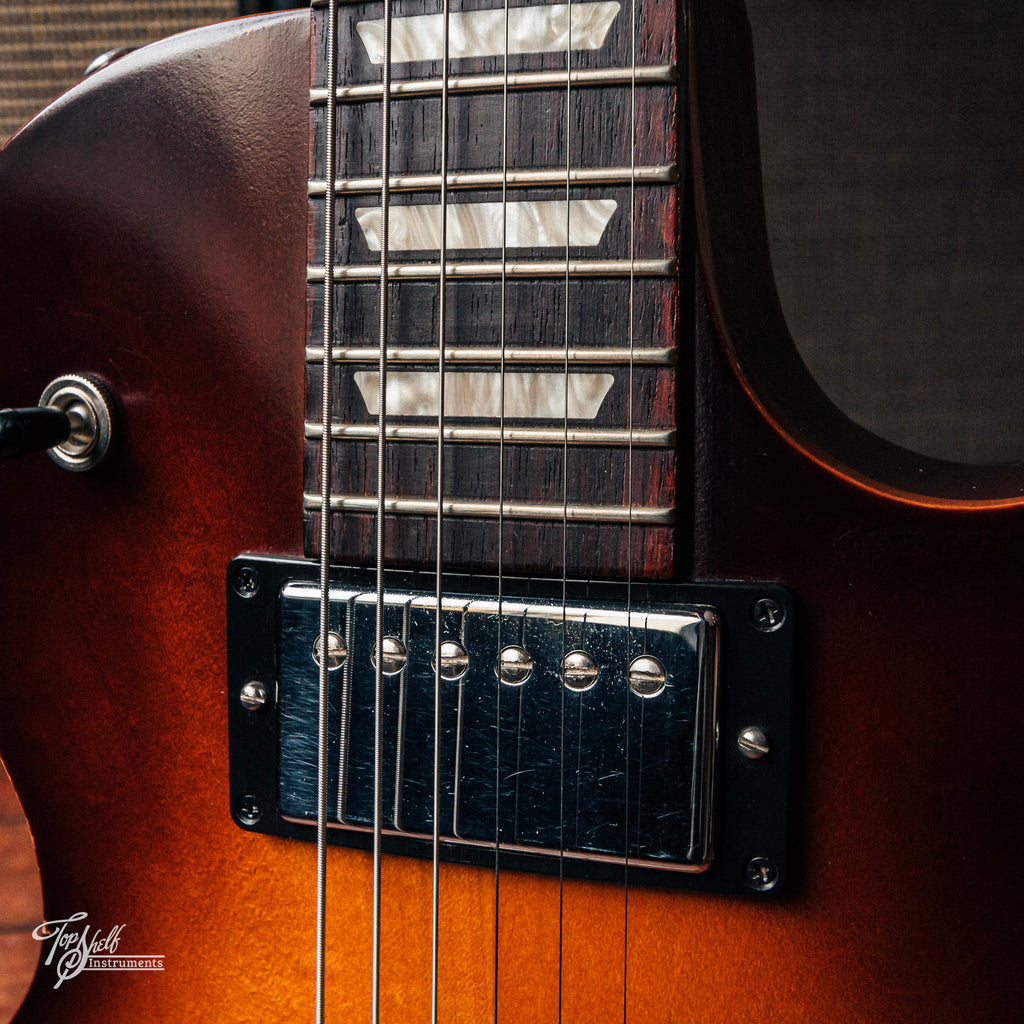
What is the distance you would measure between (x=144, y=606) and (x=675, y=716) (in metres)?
0.26

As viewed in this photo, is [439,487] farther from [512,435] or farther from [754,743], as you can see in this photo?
[754,743]

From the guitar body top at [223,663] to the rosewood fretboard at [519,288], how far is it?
3 centimetres

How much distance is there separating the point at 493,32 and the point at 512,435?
17cm

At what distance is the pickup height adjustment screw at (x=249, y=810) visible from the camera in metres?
0.43

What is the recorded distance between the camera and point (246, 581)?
424mm

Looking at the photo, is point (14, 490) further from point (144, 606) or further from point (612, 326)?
point (612, 326)

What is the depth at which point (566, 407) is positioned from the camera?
0.37m

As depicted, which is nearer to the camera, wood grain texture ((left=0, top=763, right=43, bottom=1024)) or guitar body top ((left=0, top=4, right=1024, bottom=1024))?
guitar body top ((left=0, top=4, right=1024, bottom=1024))

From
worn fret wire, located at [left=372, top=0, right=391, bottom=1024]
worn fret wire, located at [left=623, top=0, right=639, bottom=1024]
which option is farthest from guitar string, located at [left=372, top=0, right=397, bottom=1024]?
worn fret wire, located at [left=623, top=0, right=639, bottom=1024]

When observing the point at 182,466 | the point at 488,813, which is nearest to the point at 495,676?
the point at 488,813

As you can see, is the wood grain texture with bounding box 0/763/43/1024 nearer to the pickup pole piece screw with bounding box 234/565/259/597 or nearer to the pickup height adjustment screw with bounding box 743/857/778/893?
the pickup pole piece screw with bounding box 234/565/259/597

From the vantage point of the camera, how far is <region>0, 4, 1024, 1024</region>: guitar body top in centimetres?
36

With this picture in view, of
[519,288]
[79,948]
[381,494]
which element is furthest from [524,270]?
[79,948]

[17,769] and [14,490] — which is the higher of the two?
[14,490]
